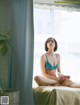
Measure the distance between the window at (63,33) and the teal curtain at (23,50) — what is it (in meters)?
0.41

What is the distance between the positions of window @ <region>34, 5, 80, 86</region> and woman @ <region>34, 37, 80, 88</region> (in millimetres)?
197

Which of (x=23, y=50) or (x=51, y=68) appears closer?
(x=23, y=50)

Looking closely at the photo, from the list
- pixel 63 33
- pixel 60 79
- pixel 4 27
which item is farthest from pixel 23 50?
pixel 63 33

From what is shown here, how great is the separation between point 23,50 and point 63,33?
0.83m

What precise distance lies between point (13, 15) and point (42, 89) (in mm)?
1103

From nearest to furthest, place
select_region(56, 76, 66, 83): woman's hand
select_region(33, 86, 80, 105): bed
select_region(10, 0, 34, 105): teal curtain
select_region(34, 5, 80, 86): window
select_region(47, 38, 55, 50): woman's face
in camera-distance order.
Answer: select_region(33, 86, 80, 105): bed < select_region(10, 0, 34, 105): teal curtain < select_region(56, 76, 66, 83): woman's hand < select_region(47, 38, 55, 50): woman's face < select_region(34, 5, 80, 86): window

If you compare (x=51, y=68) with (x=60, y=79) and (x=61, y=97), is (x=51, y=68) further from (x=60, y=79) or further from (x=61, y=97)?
(x=61, y=97)

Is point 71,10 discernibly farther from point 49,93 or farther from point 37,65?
point 49,93

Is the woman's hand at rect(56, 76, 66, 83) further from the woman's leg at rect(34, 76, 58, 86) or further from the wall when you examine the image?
the wall

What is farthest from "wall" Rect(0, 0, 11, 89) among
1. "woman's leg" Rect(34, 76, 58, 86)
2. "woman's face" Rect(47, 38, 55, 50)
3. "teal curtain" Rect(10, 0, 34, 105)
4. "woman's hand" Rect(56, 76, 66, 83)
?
"woman's hand" Rect(56, 76, 66, 83)

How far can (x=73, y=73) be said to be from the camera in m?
Answer: 3.61

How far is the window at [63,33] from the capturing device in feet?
11.4

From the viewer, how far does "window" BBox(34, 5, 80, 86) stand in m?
3.48

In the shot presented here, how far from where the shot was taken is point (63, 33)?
3598mm
